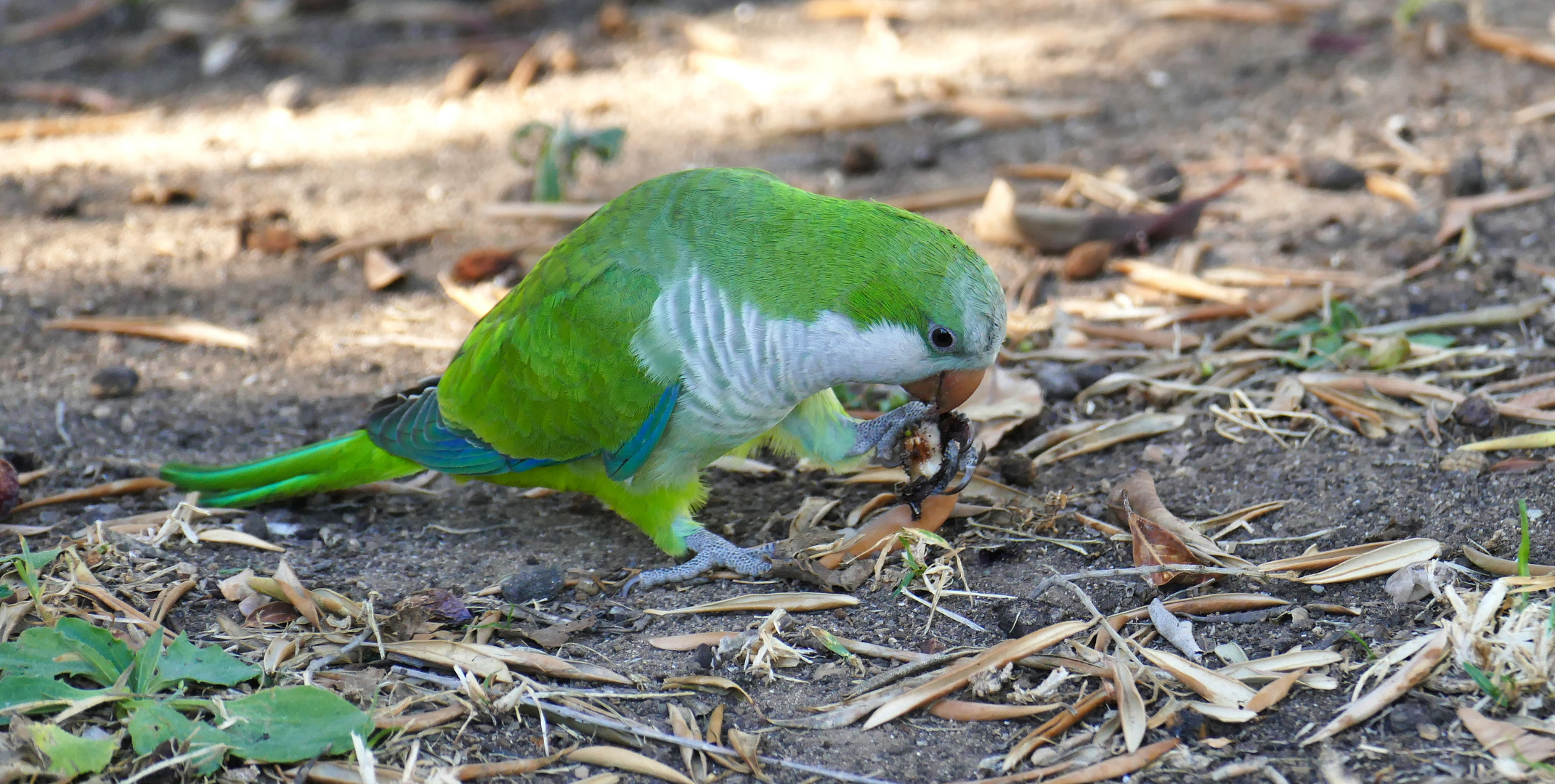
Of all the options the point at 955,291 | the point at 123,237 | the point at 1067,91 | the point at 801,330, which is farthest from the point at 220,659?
the point at 1067,91

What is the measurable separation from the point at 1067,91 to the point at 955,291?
365 cm

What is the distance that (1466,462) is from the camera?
10.5 ft

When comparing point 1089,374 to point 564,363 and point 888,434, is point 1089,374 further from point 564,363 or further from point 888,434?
point 564,363

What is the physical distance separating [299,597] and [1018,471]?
192 cm

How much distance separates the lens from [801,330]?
9.92 ft

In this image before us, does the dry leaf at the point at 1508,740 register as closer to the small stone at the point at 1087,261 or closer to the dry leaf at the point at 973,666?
the dry leaf at the point at 973,666

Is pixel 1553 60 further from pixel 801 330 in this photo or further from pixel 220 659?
pixel 220 659

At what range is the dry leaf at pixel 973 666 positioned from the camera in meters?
2.64

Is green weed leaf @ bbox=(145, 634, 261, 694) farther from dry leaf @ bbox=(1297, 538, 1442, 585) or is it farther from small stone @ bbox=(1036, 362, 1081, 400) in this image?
small stone @ bbox=(1036, 362, 1081, 400)

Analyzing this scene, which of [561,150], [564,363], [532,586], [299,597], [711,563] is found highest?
[561,150]

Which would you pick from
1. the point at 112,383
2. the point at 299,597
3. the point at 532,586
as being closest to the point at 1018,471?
the point at 532,586

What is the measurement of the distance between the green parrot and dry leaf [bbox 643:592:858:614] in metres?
0.17

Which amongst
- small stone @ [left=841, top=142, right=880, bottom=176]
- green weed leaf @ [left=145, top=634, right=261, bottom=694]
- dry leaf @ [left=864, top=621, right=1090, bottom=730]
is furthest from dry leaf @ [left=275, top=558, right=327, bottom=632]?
small stone @ [left=841, top=142, right=880, bottom=176]

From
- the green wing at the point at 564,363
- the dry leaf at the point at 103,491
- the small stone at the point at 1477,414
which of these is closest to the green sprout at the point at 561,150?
the green wing at the point at 564,363
